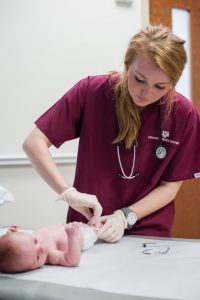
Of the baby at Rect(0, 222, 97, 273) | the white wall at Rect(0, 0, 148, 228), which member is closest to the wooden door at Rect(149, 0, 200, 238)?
the white wall at Rect(0, 0, 148, 228)

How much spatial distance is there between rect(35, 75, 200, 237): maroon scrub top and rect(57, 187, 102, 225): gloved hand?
0.12m

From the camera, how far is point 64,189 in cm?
132

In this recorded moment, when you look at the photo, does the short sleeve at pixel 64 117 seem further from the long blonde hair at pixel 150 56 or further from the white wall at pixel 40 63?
the white wall at pixel 40 63

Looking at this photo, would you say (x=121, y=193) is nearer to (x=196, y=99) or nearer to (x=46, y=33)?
→ (x=46, y=33)

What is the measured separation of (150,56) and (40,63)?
122 centimetres

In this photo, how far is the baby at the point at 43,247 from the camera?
3.18ft

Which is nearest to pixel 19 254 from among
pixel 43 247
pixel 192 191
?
pixel 43 247

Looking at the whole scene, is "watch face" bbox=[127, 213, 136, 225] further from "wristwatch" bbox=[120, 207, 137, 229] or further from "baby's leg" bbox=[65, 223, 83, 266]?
"baby's leg" bbox=[65, 223, 83, 266]

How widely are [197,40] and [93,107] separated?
70.6 inches

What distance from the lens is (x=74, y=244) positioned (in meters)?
1.07

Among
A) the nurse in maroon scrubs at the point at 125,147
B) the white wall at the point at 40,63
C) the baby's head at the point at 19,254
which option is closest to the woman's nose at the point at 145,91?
the nurse in maroon scrubs at the point at 125,147

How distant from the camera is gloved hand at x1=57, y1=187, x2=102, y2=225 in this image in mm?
1241

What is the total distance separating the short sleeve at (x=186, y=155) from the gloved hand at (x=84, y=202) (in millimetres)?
315

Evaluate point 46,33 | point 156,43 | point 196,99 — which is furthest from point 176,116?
point 196,99
